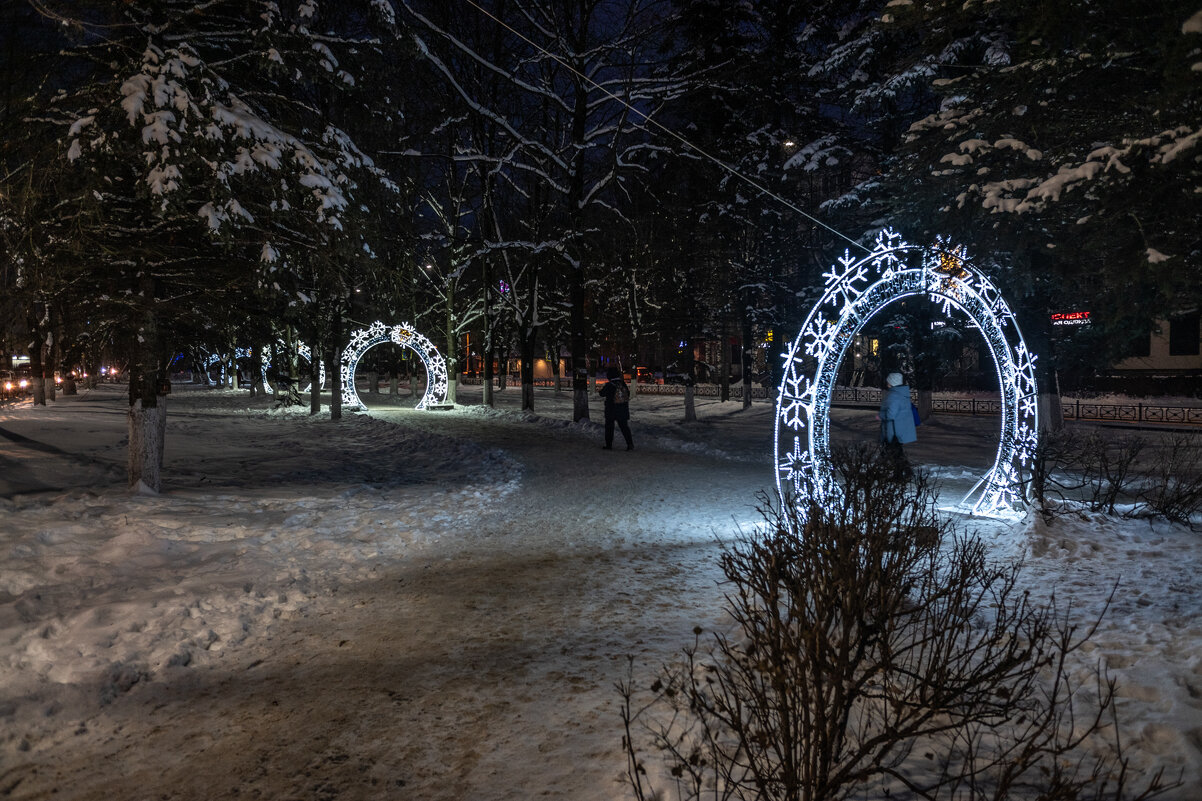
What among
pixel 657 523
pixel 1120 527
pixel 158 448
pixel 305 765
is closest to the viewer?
pixel 305 765

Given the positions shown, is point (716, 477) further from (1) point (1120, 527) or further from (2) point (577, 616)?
(2) point (577, 616)

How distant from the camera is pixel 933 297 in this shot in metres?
9.37

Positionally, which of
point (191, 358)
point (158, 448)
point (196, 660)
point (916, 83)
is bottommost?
point (196, 660)

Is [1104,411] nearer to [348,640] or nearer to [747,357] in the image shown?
[747,357]

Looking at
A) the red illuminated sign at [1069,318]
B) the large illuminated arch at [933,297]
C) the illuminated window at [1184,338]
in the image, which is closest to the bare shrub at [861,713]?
the large illuminated arch at [933,297]

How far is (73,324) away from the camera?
10758 mm

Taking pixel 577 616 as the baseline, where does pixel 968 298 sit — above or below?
above

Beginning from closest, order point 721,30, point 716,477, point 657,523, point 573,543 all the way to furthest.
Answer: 1. point 573,543
2. point 657,523
3. point 716,477
4. point 721,30

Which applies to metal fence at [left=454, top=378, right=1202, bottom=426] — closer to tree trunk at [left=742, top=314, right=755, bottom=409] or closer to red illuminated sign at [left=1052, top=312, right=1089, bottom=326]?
tree trunk at [left=742, top=314, right=755, bottom=409]

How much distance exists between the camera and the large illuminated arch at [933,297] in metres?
8.96

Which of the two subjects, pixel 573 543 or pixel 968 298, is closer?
pixel 573 543

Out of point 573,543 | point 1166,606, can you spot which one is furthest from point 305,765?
point 1166,606

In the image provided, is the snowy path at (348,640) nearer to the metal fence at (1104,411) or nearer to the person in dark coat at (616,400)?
the person in dark coat at (616,400)

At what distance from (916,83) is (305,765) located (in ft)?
64.6
